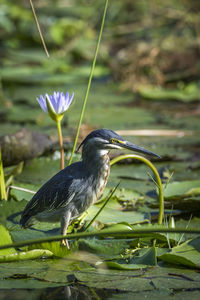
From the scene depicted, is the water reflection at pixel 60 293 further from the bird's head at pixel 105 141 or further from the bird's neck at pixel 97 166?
the bird's head at pixel 105 141

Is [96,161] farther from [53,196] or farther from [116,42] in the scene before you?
[116,42]

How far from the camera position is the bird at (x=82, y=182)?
7.92 feet

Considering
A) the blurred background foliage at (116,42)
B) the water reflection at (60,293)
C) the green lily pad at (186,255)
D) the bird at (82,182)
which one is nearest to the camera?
the water reflection at (60,293)

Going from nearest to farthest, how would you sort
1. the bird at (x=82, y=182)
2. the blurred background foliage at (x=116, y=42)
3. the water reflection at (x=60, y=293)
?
1. the water reflection at (x=60, y=293)
2. the bird at (x=82, y=182)
3. the blurred background foliage at (x=116, y=42)

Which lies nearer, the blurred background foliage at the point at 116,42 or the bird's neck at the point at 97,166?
the bird's neck at the point at 97,166

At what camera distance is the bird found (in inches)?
95.0

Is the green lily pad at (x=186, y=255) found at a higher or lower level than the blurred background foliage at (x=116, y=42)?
lower

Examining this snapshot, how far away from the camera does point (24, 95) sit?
6.41 meters

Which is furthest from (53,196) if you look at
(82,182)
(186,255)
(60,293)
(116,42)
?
(116,42)

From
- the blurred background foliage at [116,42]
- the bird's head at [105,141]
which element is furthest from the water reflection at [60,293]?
the blurred background foliage at [116,42]

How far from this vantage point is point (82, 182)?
2443 mm

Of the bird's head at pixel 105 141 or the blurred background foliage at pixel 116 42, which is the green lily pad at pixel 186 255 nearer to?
the bird's head at pixel 105 141

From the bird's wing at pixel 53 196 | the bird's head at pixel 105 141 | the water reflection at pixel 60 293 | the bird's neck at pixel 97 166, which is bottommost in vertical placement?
the water reflection at pixel 60 293

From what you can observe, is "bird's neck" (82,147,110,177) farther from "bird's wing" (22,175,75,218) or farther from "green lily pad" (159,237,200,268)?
"green lily pad" (159,237,200,268)
